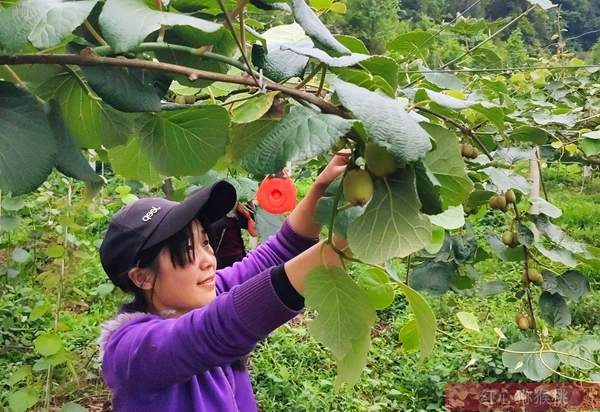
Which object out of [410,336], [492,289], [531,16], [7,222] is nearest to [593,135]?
[492,289]

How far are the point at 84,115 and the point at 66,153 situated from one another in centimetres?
7

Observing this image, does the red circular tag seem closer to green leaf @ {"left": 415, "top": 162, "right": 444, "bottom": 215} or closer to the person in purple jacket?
the person in purple jacket

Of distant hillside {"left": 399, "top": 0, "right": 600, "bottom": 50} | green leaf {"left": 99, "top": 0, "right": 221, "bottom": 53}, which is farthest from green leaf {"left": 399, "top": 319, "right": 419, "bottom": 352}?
distant hillside {"left": 399, "top": 0, "right": 600, "bottom": 50}

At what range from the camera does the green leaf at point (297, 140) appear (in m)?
0.51

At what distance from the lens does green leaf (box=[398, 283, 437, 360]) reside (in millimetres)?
754

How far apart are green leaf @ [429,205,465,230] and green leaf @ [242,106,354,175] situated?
299 mm

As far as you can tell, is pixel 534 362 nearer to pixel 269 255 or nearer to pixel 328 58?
pixel 269 255

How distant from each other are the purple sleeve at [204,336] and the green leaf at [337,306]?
195mm

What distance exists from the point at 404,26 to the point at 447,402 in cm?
1400

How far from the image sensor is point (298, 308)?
0.93 meters

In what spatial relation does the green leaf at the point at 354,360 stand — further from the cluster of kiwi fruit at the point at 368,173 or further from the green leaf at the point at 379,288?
the cluster of kiwi fruit at the point at 368,173

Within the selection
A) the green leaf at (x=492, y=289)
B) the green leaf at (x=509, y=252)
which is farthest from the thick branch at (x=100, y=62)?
the green leaf at (x=492, y=289)

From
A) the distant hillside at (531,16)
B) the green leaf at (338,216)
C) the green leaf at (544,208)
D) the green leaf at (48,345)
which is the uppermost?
the green leaf at (338,216)

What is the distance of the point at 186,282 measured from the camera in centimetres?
113
